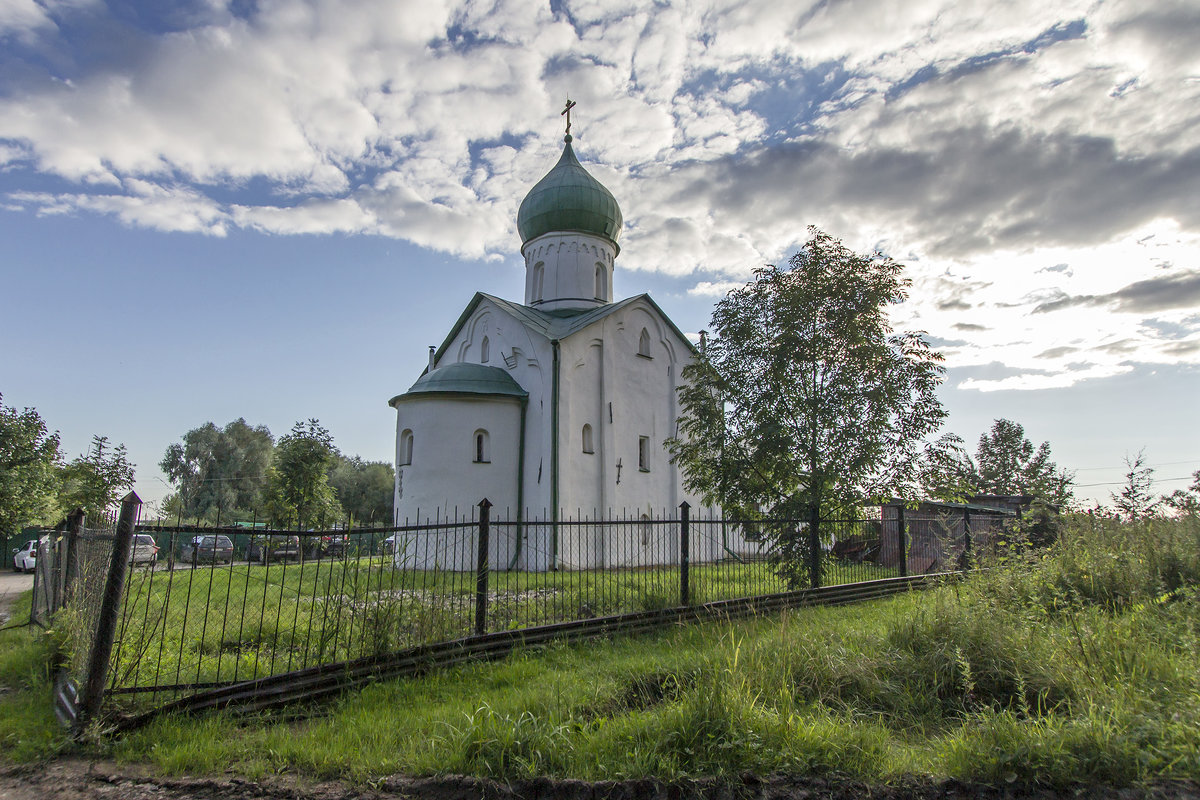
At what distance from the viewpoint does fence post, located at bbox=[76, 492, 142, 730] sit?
427cm

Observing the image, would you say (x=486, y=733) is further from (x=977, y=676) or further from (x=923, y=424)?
(x=923, y=424)

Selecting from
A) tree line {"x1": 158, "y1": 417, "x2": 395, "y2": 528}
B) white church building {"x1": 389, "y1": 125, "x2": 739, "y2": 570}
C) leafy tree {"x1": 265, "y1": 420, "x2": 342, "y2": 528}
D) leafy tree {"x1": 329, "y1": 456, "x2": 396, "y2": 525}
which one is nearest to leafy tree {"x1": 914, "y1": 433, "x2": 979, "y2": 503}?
white church building {"x1": 389, "y1": 125, "x2": 739, "y2": 570}

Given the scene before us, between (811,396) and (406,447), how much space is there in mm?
10507

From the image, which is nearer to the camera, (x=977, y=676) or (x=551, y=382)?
(x=977, y=676)

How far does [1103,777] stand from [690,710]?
216 centimetres

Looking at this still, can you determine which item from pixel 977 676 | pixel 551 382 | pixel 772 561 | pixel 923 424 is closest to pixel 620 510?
pixel 551 382

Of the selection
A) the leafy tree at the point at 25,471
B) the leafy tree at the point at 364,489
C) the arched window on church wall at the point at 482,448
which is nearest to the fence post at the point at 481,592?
the arched window on church wall at the point at 482,448

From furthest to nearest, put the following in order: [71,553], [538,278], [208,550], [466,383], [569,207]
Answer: [538,278]
[569,207]
[466,383]
[208,550]
[71,553]

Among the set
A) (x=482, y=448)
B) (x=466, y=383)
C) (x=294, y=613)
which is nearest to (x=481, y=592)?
(x=294, y=613)

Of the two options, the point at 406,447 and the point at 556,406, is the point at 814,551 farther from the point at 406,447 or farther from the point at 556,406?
the point at 406,447

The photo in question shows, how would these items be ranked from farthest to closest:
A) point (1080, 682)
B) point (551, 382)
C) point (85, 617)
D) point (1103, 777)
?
point (551, 382) < point (85, 617) < point (1080, 682) < point (1103, 777)

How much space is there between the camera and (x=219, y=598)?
9.98 metres

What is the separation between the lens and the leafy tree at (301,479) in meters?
22.2

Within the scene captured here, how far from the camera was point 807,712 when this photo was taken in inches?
174
